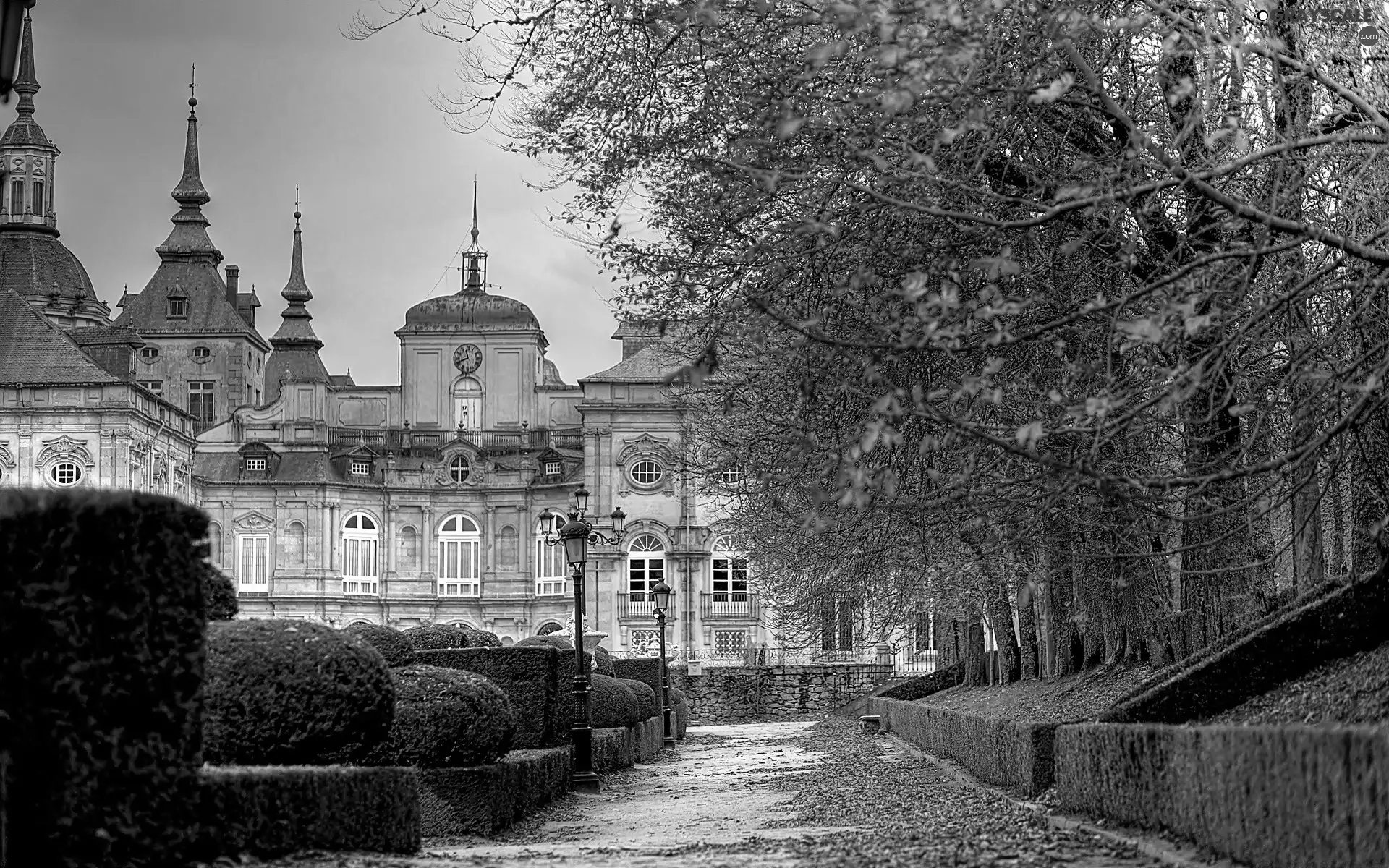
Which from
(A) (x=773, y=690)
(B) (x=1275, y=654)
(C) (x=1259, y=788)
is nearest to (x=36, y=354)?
(A) (x=773, y=690)

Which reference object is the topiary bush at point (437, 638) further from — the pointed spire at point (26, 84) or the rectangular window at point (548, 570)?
the pointed spire at point (26, 84)

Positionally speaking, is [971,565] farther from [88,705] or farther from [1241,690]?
[88,705]

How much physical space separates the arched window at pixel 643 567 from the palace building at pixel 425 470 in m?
0.08

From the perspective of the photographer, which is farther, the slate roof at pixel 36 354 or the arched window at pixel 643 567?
the slate roof at pixel 36 354

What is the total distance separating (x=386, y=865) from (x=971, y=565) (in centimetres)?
1842

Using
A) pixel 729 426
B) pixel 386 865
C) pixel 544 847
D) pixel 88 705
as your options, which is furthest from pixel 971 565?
pixel 88 705

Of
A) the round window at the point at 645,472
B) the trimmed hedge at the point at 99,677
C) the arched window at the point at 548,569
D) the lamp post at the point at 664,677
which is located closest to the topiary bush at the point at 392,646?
the trimmed hedge at the point at 99,677

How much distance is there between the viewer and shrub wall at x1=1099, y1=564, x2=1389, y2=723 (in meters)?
11.4

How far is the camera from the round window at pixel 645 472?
72.2m

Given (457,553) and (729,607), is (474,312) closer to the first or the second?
(457,553)

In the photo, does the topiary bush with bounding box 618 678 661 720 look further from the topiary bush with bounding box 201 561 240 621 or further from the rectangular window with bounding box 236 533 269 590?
the rectangular window with bounding box 236 533 269 590

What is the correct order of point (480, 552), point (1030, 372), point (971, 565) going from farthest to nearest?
point (480, 552), point (971, 565), point (1030, 372)

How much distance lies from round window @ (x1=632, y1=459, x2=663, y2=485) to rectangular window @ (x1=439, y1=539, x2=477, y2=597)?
389 inches

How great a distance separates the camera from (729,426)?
24.0 m
